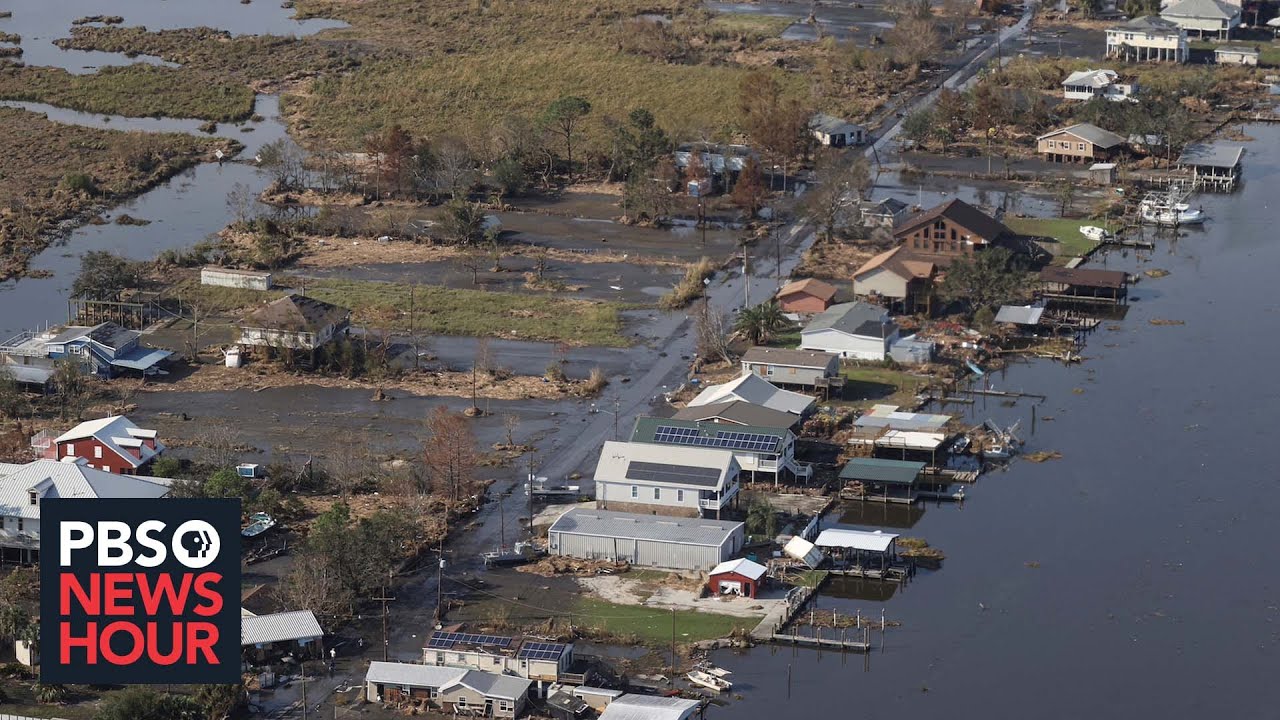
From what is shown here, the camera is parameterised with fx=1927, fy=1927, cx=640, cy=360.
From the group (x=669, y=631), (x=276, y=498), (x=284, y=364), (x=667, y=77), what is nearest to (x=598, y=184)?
(x=667, y=77)

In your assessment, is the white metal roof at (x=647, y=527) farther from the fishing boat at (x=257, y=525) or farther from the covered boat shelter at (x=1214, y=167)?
the covered boat shelter at (x=1214, y=167)

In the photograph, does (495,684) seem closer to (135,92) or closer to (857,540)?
(857,540)

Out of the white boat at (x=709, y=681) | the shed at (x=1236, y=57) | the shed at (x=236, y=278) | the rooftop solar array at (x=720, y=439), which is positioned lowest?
the white boat at (x=709, y=681)

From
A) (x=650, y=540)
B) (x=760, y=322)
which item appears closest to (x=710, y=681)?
(x=650, y=540)

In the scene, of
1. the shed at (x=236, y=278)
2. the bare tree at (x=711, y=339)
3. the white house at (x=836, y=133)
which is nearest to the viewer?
the bare tree at (x=711, y=339)

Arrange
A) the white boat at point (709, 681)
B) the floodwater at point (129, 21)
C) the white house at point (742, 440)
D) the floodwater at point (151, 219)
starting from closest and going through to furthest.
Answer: the white boat at point (709, 681), the white house at point (742, 440), the floodwater at point (151, 219), the floodwater at point (129, 21)

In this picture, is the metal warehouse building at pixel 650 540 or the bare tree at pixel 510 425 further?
the bare tree at pixel 510 425

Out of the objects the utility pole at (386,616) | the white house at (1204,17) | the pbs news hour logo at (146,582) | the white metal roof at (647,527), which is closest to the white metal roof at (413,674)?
the utility pole at (386,616)
